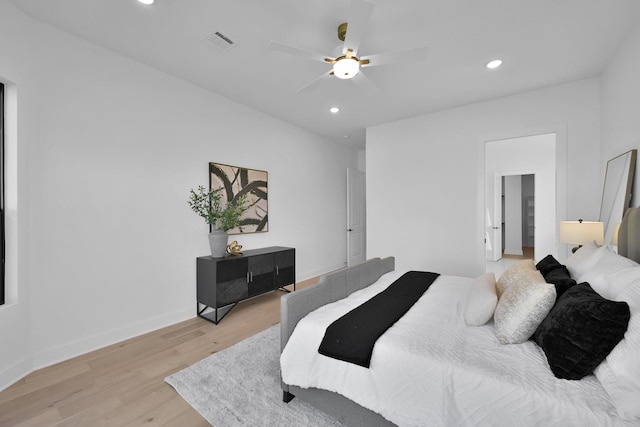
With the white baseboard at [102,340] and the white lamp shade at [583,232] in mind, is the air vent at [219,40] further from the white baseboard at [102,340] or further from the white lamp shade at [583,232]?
the white lamp shade at [583,232]

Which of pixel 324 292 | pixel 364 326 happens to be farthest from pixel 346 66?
pixel 364 326

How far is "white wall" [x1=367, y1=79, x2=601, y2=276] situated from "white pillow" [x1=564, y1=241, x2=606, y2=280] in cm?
148

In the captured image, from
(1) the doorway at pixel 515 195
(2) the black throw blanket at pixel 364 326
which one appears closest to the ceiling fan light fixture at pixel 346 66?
(2) the black throw blanket at pixel 364 326

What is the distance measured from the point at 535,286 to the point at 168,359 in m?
2.76

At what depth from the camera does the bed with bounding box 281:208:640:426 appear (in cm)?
103

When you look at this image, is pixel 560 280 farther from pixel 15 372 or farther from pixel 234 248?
pixel 15 372

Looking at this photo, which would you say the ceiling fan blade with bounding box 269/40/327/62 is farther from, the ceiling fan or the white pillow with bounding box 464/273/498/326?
the white pillow with bounding box 464/273/498/326

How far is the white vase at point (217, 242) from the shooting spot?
3.19m

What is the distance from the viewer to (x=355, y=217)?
19.7 ft

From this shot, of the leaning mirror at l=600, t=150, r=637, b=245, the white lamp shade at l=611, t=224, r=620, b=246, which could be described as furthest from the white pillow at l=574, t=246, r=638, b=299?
the leaning mirror at l=600, t=150, r=637, b=245

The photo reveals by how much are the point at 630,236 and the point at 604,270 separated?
647mm

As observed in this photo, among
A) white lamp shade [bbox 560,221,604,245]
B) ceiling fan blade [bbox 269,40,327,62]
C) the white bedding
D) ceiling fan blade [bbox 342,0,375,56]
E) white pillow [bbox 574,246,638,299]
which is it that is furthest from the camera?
white lamp shade [bbox 560,221,604,245]

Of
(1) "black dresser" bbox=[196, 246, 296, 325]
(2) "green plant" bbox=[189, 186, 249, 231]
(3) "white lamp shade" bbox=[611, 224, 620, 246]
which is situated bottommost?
(1) "black dresser" bbox=[196, 246, 296, 325]

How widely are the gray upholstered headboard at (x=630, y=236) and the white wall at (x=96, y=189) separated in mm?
3856
